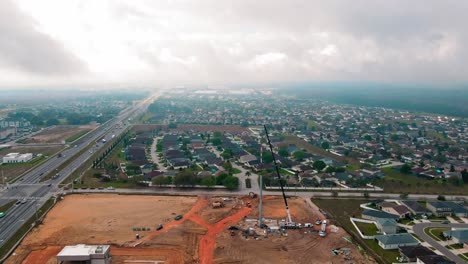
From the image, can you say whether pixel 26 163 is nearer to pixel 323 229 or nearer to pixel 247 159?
pixel 247 159

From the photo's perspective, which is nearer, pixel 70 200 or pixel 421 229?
pixel 421 229

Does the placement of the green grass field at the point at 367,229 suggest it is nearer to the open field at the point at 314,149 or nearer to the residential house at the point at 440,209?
the residential house at the point at 440,209

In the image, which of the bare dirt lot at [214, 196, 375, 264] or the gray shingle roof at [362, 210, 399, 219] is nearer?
the bare dirt lot at [214, 196, 375, 264]

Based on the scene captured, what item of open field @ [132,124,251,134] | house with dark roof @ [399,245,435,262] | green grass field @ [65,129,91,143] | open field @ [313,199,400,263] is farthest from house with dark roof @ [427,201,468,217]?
green grass field @ [65,129,91,143]

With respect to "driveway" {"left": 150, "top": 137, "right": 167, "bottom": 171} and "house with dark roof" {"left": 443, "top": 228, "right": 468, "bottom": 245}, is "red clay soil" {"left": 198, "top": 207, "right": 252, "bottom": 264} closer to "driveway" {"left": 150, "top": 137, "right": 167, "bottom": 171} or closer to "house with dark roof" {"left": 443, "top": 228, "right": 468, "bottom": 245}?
"house with dark roof" {"left": 443, "top": 228, "right": 468, "bottom": 245}

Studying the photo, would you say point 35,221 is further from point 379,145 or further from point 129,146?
point 379,145

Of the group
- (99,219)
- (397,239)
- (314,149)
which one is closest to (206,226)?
(99,219)

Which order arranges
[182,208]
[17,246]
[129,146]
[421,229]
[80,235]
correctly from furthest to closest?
[129,146] → [182,208] → [421,229] → [80,235] → [17,246]

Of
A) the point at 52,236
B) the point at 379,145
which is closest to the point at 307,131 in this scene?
the point at 379,145
